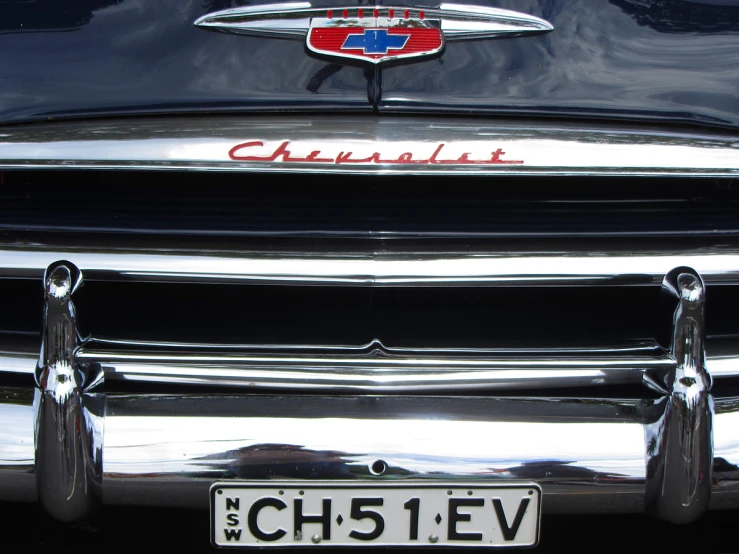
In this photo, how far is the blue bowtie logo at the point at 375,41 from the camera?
67.2 inches

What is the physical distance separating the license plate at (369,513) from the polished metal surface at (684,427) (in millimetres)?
247

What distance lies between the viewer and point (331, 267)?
1.73 m

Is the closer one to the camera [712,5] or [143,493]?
[143,493]

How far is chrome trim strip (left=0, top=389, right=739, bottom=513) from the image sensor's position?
5.34 ft

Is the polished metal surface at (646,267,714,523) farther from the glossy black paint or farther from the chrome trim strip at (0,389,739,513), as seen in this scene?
the glossy black paint

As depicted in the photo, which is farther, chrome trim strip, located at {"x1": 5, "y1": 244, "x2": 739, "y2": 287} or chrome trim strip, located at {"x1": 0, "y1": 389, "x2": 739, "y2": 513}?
chrome trim strip, located at {"x1": 5, "y1": 244, "x2": 739, "y2": 287}

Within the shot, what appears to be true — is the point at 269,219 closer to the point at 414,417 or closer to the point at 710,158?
the point at 414,417

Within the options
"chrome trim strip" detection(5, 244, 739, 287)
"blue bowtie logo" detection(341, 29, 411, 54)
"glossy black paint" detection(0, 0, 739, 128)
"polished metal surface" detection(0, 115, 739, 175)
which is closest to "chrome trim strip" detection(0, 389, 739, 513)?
"chrome trim strip" detection(5, 244, 739, 287)

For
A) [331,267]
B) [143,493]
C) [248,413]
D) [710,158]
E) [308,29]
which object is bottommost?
[143,493]

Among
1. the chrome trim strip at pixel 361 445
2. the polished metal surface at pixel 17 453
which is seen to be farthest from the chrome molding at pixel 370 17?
the polished metal surface at pixel 17 453

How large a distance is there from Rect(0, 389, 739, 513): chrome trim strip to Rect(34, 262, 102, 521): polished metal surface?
4 cm

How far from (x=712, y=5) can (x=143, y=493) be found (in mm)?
1542

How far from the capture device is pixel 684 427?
1.66 metres

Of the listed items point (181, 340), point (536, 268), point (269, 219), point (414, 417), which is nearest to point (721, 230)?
point (536, 268)
